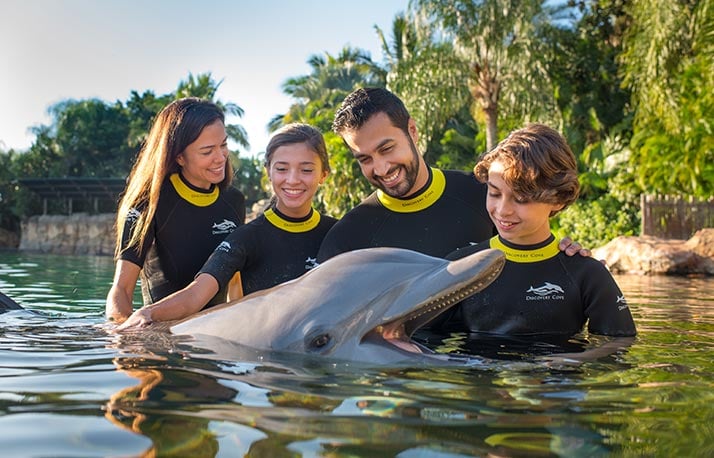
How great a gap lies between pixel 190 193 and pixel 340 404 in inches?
120

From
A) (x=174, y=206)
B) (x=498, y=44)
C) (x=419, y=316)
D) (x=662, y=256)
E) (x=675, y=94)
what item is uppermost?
(x=498, y=44)

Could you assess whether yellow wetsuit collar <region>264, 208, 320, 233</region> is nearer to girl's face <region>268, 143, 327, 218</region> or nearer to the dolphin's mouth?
girl's face <region>268, 143, 327, 218</region>

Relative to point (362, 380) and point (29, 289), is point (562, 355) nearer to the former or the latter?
point (362, 380)

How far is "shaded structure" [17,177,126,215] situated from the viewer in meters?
35.0

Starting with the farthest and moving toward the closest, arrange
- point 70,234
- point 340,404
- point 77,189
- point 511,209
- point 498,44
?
point 77,189
point 70,234
point 498,44
point 511,209
point 340,404

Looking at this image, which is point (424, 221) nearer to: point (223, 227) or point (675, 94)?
point (223, 227)

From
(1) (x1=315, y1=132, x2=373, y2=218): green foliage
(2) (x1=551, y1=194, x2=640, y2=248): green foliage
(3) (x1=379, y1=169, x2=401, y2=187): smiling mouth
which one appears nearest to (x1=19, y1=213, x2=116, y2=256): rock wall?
(1) (x1=315, y1=132, x2=373, y2=218): green foliage

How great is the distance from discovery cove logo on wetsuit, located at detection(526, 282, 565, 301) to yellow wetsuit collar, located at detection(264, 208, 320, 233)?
1489 millimetres

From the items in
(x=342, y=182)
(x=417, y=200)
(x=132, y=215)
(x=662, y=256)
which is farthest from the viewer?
(x=342, y=182)

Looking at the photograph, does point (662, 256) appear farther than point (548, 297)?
Yes

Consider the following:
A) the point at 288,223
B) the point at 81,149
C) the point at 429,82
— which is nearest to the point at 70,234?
the point at 81,149

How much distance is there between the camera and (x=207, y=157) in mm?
4844

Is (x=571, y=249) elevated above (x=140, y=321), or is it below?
above

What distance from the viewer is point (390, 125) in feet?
14.3
